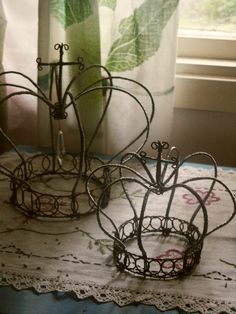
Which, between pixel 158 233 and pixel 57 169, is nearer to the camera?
pixel 158 233

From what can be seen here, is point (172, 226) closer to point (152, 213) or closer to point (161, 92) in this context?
point (152, 213)

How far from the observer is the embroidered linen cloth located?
2.01ft

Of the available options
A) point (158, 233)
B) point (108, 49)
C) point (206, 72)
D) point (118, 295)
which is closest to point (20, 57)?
point (108, 49)

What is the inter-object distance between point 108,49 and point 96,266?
54 cm

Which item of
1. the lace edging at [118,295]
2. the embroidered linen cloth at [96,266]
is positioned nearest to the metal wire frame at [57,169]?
the embroidered linen cloth at [96,266]

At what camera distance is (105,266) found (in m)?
0.67

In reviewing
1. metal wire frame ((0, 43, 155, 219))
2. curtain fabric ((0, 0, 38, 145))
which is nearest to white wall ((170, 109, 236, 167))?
metal wire frame ((0, 43, 155, 219))

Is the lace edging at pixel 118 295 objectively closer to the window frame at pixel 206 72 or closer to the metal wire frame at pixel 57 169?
the metal wire frame at pixel 57 169

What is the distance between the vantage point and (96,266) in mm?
665

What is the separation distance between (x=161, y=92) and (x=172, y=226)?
1.21 ft

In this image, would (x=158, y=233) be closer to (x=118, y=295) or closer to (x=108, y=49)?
(x=118, y=295)

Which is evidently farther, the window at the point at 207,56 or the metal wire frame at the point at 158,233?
the window at the point at 207,56

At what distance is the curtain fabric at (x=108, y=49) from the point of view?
39.0 inches

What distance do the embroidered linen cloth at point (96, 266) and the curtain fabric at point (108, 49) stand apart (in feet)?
0.94
